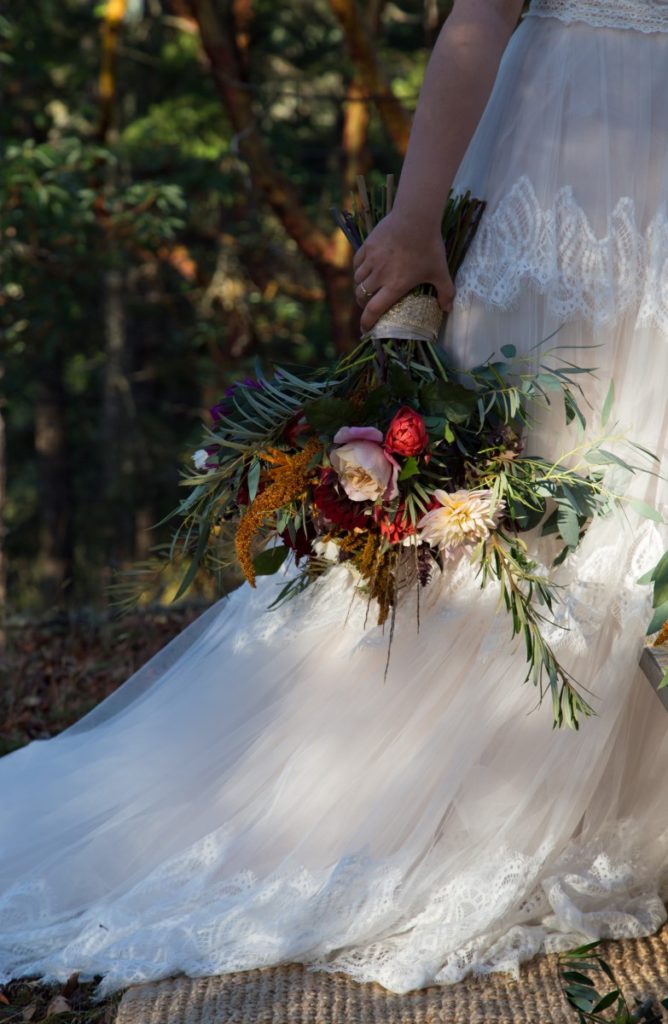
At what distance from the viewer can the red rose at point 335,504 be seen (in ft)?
6.64

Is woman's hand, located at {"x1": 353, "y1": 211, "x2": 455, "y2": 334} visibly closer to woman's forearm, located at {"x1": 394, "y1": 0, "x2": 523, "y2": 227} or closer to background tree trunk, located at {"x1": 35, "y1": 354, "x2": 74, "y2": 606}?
woman's forearm, located at {"x1": 394, "y1": 0, "x2": 523, "y2": 227}

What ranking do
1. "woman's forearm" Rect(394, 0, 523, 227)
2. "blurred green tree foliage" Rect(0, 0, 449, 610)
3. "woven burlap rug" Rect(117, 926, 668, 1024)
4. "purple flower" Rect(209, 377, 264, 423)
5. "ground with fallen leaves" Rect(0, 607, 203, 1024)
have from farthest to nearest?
"blurred green tree foliage" Rect(0, 0, 449, 610)
"ground with fallen leaves" Rect(0, 607, 203, 1024)
"purple flower" Rect(209, 377, 264, 423)
"woman's forearm" Rect(394, 0, 523, 227)
"woven burlap rug" Rect(117, 926, 668, 1024)

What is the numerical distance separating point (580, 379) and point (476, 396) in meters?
0.25

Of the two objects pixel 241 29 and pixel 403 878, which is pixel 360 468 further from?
pixel 241 29

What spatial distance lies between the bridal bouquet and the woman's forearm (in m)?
0.14

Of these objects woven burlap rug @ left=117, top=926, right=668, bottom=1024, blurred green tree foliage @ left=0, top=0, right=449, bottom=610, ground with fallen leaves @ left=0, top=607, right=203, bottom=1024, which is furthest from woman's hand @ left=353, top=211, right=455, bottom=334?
blurred green tree foliage @ left=0, top=0, right=449, bottom=610

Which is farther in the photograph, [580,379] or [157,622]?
[157,622]

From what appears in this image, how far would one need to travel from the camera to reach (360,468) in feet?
6.45

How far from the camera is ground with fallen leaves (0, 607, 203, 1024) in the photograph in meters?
3.62

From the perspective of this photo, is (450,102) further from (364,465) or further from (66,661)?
(66,661)

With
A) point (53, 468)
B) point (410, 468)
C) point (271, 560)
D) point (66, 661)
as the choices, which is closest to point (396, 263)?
point (410, 468)

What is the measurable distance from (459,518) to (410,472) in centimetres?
12

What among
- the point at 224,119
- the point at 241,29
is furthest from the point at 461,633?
the point at 224,119

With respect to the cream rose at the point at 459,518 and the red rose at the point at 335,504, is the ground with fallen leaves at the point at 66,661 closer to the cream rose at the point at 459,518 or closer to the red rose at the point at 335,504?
the red rose at the point at 335,504
